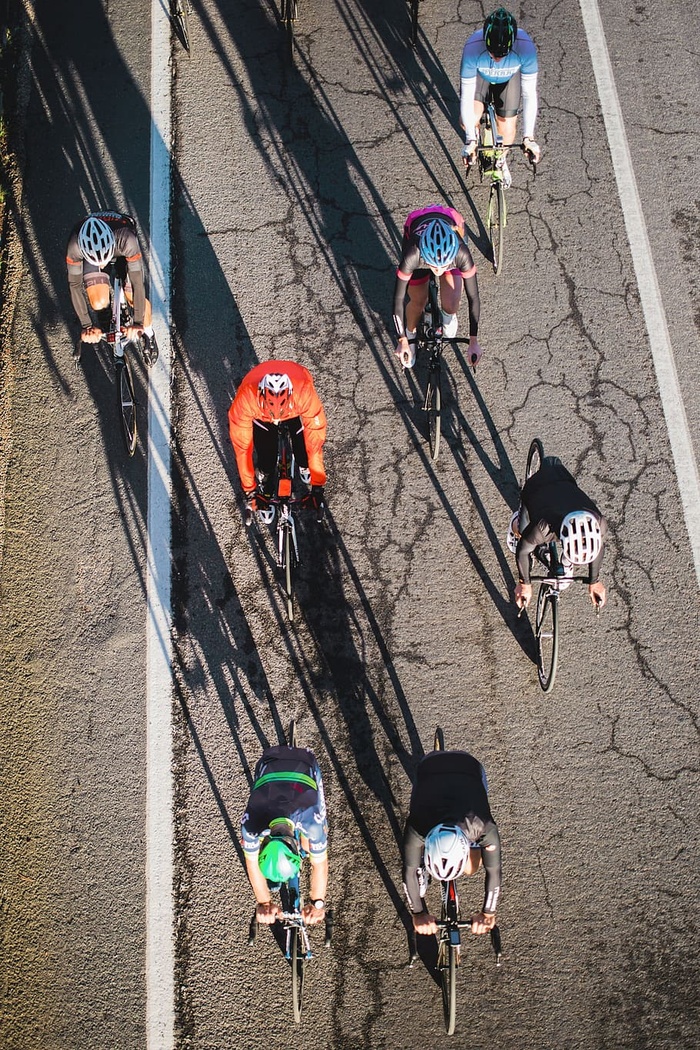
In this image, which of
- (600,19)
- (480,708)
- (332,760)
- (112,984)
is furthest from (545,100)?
(112,984)

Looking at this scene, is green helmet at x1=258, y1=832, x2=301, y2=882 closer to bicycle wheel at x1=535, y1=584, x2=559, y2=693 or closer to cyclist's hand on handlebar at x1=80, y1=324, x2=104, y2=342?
bicycle wheel at x1=535, y1=584, x2=559, y2=693

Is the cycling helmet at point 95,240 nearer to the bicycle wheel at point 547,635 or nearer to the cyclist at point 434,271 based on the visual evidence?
the cyclist at point 434,271

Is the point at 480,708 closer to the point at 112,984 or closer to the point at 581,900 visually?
the point at 581,900

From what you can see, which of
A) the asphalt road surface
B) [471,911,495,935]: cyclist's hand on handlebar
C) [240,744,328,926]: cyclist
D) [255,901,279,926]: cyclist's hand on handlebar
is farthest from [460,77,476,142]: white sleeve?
[255,901,279,926]: cyclist's hand on handlebar

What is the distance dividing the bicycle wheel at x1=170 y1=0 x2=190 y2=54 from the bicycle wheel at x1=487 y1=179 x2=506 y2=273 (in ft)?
13.2

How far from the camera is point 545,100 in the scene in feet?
33.1

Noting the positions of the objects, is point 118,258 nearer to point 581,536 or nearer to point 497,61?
point 497,61

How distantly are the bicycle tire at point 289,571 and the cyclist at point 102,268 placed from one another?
232 cm

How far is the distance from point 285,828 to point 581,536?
2809mm

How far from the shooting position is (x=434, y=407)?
8297mm

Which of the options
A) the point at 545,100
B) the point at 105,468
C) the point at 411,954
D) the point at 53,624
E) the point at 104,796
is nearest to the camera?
the point at 411,954

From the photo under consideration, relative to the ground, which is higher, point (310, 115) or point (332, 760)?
point (310, 115)

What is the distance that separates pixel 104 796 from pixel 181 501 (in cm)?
260

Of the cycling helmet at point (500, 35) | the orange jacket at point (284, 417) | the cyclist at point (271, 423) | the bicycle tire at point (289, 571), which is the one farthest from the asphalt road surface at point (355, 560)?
the cycling helmet at point (500, 35)
